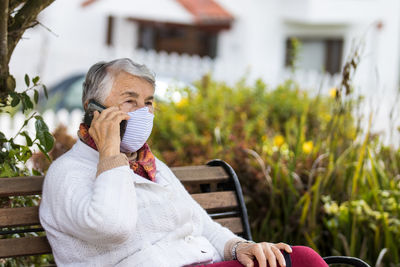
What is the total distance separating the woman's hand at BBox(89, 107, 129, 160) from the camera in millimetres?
1949

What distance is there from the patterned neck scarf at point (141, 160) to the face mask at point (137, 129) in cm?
7

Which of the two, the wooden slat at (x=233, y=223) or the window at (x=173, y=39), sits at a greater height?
the window at (x=173, y=39)

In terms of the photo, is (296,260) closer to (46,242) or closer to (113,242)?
(113,242)

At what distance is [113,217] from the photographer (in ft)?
5.98

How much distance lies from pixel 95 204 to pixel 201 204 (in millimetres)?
866

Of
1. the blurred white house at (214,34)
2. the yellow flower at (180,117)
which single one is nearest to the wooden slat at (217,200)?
the yellow flower at (180,117)

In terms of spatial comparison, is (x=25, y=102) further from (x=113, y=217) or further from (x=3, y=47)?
(x=113, y=217)

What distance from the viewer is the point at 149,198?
6.79 feet

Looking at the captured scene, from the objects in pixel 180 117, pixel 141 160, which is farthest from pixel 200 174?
pixel 180 117

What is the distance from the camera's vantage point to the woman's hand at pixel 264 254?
2.04 metres

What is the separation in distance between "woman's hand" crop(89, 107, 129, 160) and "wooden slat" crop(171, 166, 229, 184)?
2.04 ft

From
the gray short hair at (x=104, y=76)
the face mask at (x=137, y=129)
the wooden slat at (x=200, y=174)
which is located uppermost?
the gray short hair at (x=104, y=76)

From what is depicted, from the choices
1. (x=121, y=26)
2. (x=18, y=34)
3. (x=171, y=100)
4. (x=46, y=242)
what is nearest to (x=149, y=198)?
(x=46, y=242)

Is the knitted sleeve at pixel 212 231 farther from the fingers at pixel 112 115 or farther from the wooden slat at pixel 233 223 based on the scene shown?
the fingers at pixel 112 115
